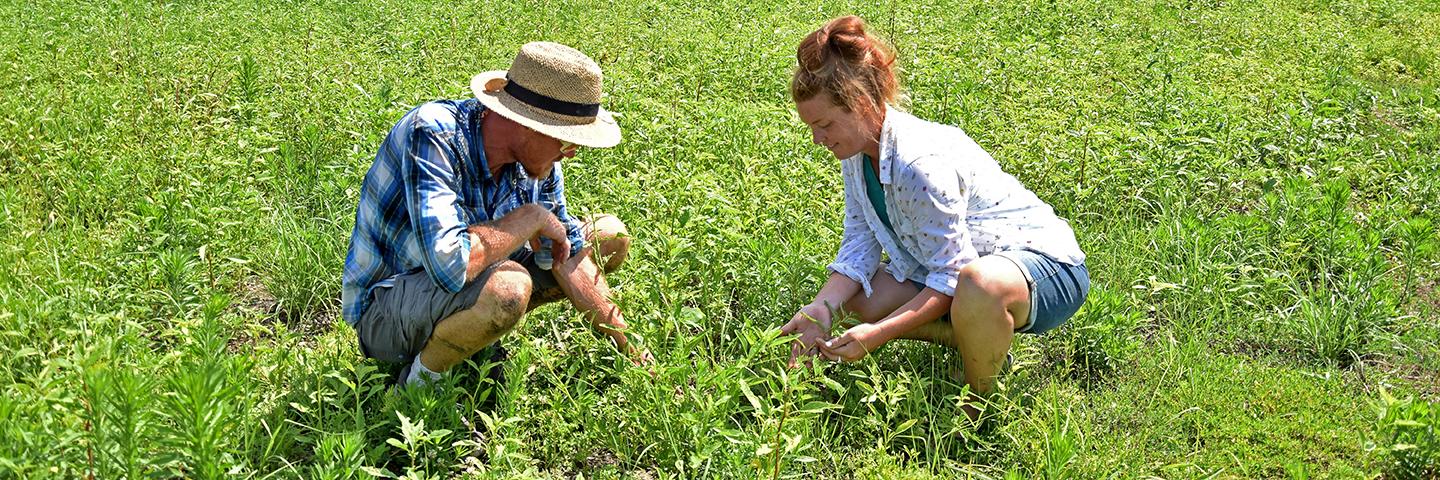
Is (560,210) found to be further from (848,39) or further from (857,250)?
(848,39)

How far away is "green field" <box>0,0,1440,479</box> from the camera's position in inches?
134

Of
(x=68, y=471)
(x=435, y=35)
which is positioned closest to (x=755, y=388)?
(x=68, y=471)

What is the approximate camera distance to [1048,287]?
12.0 ft

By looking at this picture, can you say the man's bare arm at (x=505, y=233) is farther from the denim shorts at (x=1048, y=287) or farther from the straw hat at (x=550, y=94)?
the denim shorts at (x=1048, y=287)

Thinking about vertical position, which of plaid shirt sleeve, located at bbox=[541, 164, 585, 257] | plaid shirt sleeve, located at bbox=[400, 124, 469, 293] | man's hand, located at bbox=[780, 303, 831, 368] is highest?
plaid shirt sleeve, located at bbox=[400, 124, 469, 293]

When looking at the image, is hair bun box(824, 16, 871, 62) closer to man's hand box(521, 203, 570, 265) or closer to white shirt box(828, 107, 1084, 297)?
white shirt box(828, 107, 1084, 297)

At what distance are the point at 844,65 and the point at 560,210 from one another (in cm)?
111

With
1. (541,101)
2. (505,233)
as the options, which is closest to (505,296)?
(505,233)

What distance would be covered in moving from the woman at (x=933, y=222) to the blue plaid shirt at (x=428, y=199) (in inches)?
38.7

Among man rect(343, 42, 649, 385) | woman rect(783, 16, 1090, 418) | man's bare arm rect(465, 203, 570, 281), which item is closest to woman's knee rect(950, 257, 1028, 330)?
woman rect(783, 16, 1090, 418)

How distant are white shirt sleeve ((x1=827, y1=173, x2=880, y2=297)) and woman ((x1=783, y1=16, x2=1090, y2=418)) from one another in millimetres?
30

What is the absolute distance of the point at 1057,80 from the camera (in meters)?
7.29

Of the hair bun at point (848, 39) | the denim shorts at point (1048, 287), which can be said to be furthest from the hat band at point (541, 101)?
the denim shorts at point (1048, 287)

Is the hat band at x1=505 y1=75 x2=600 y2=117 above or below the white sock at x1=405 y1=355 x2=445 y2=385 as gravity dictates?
above
